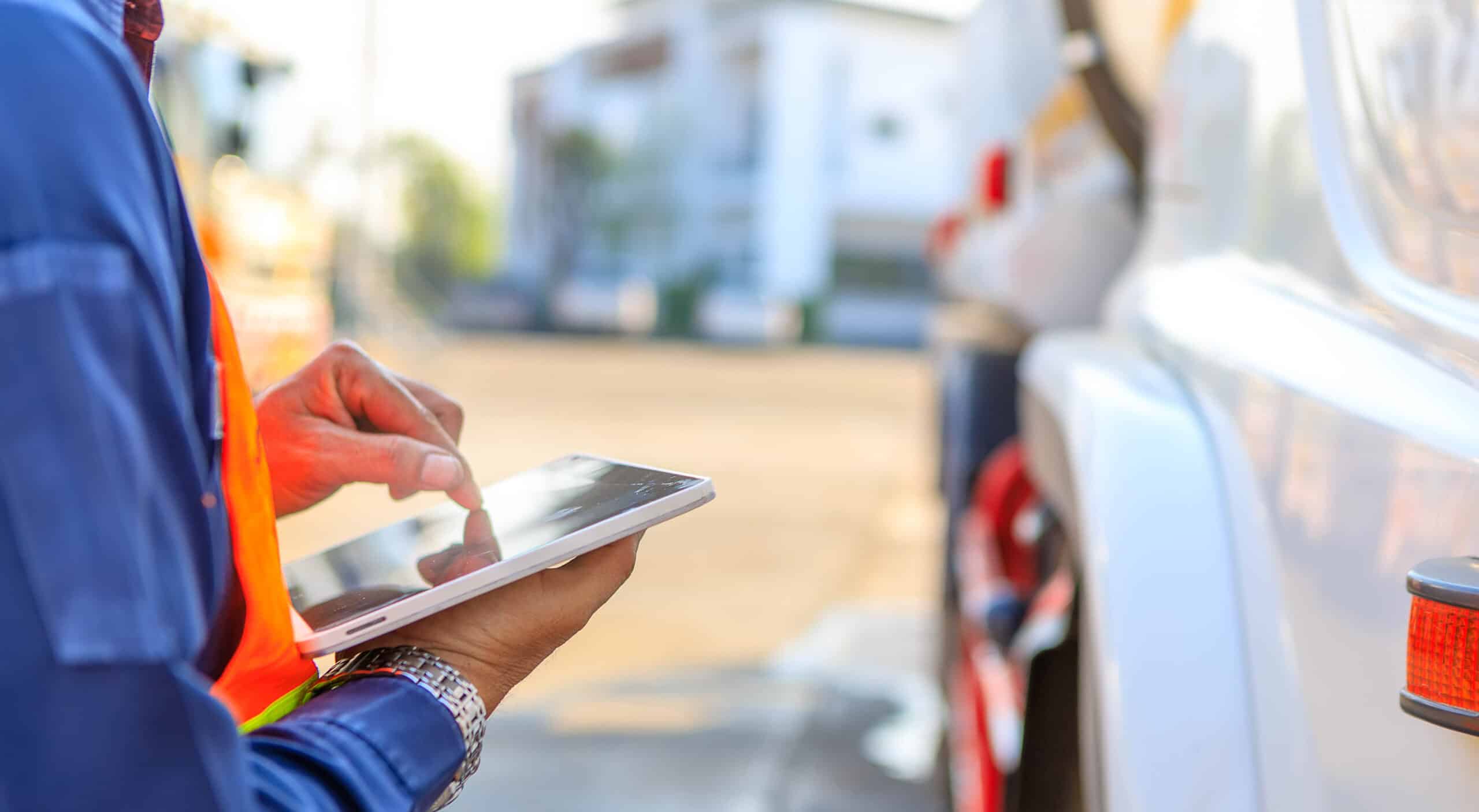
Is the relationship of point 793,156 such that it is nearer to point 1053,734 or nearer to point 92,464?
point 1053,734

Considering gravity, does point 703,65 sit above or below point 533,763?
above

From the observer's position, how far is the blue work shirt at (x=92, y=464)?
61 cm

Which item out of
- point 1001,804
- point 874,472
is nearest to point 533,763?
point 1001,804

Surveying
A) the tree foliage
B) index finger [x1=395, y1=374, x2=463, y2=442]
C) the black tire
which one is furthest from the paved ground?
the tree foliage

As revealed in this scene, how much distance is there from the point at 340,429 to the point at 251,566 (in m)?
0.32

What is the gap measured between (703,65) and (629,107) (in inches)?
164

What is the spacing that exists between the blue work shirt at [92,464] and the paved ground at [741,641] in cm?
58

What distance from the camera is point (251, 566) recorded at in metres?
0.80

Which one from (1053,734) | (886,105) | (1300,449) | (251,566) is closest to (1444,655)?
(1300,449)

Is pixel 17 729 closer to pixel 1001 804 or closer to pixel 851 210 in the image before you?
pixel 1001 804

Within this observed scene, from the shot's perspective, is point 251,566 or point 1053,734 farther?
point 1053,734

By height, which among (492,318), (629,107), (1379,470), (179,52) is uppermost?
(629,107)

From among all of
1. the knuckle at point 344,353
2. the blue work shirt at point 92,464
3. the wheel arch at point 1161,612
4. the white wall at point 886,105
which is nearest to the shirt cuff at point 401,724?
the blue work shirt at point 92,464

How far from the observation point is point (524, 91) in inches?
1811
